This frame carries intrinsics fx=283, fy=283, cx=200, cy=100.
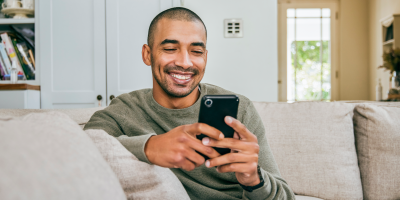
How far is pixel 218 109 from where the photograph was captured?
0.62 metres

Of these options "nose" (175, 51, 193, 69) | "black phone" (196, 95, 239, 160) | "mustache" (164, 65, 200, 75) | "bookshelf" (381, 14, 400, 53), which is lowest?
"black phone" (196, 95, 239, 160)

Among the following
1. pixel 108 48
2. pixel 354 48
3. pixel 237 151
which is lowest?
pixel 237 151

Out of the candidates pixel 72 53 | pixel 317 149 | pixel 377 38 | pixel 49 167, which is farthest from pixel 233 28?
pixel 377 38

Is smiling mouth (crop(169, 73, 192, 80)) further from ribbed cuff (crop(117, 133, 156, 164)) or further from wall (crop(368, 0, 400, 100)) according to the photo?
wall (crop(368, 0, 400, 100))

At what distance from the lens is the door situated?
5496 millimetres

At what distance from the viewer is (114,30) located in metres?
2.35

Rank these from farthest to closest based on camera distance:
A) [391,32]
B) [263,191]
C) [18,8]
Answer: [391,32] → [18,8] → [263,191]

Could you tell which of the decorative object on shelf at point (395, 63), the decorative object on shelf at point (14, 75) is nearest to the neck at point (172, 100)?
the decorative object on shelf at point (14, 75)

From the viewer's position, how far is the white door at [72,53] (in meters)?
2.35

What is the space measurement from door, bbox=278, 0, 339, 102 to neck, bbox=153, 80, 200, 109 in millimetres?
4738

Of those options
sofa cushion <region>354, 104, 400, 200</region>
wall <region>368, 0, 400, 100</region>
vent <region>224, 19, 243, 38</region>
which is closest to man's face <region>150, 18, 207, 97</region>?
sofa cushion <region>354, 104, 400, 200</region>

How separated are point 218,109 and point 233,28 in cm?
209

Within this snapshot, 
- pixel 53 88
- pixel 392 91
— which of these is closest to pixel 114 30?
pixel 53 88

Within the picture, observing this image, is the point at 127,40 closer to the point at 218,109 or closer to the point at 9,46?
the point at 9,46
